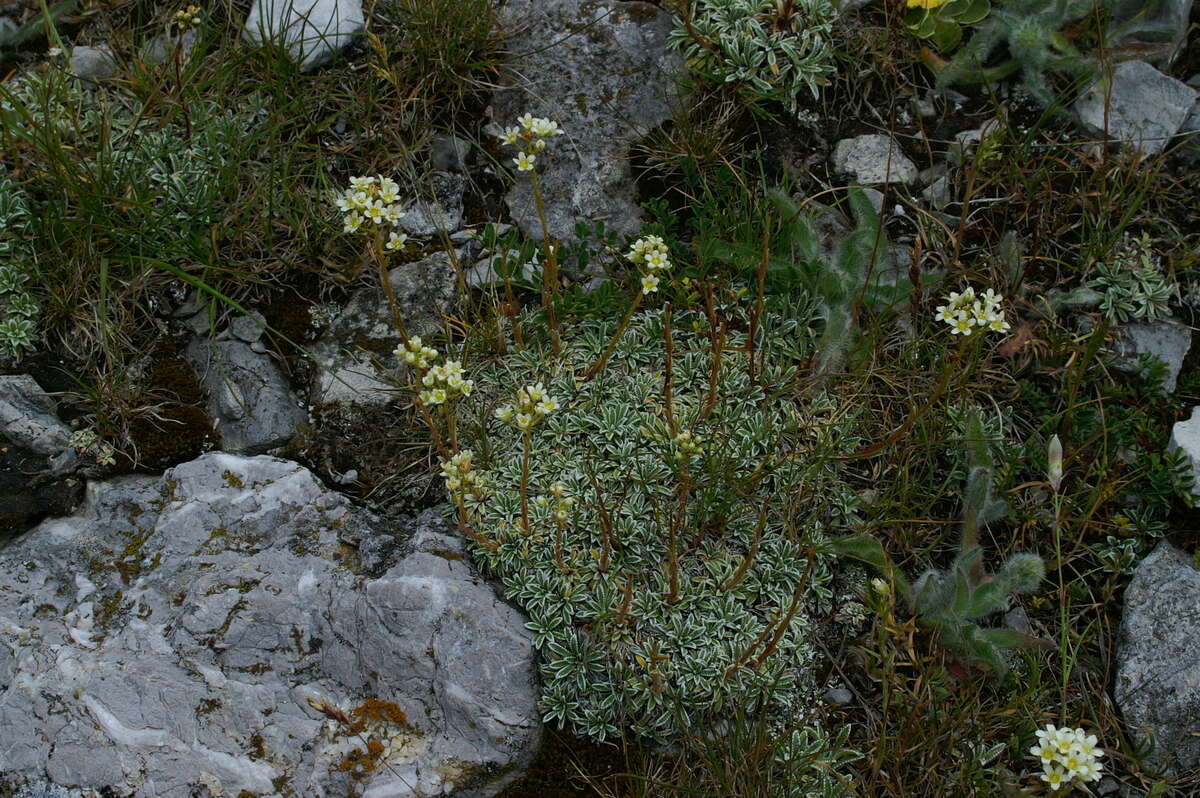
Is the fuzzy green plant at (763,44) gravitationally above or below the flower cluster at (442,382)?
above

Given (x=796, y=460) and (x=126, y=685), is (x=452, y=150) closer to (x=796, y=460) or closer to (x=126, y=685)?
(x=796, y=460)

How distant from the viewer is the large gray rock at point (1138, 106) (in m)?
4.21

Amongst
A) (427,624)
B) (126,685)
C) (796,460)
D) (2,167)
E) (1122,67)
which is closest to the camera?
(126,685)

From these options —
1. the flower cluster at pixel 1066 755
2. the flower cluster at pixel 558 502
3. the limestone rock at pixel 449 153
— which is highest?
the limestone rock at pixel 449 153

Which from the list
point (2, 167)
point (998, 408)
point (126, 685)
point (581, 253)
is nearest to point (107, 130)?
point (2, 167)

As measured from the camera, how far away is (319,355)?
3908 mm

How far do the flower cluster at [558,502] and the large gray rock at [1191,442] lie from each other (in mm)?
2298

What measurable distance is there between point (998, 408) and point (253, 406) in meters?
2.97

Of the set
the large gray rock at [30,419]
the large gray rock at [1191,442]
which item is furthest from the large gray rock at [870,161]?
the large gray rock at [30,419]

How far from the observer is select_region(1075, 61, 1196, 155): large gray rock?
4.21m

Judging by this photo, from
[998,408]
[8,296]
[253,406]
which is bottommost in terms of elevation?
[998,408]

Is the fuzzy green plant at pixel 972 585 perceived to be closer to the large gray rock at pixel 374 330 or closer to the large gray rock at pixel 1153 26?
the large gray rock at pixel 374 330

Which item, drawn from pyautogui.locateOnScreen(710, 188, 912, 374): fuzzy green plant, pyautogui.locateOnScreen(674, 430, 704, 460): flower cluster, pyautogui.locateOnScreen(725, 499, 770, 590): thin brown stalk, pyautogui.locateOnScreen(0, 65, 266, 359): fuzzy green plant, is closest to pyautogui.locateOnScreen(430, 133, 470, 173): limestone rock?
pyautogui.locateOnScreen(0, 65, 266, 359): fuzzy green plant

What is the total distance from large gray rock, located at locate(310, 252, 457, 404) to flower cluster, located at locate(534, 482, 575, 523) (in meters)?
0.83
